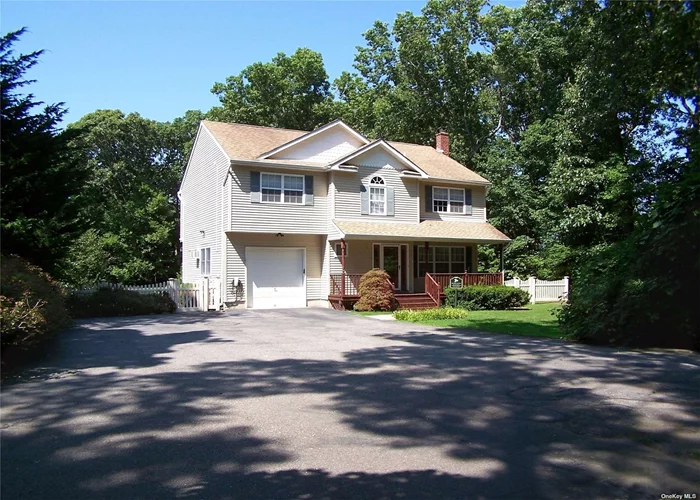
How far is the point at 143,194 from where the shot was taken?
36.7 m

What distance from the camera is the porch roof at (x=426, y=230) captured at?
74.4 ft

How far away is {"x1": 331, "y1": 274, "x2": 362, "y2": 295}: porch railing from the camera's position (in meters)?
22.3

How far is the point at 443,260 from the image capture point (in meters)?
26.4

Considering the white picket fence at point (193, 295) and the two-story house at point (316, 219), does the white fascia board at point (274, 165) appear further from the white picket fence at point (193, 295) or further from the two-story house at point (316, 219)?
the white picket fence at point (193, 295)

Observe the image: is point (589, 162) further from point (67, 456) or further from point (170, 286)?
point (67, 456)

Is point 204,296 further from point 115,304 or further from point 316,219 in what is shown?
point 316,219

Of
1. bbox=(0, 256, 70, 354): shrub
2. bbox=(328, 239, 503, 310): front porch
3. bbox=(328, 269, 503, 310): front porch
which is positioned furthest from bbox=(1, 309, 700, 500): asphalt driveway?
bbox=(328, 239, 503, 310): front porch

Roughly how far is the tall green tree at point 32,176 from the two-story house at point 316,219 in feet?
23.7

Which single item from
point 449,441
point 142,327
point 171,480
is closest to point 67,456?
point 171,480

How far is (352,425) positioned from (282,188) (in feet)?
58.4

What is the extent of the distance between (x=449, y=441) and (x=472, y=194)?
77.1 ft

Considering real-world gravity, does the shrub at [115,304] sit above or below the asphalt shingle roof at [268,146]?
below

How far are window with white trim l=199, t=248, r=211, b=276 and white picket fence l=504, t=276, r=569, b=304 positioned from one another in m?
14.4

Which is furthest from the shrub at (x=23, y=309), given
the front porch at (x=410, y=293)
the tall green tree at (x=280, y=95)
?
the tall green tree at (x=280, y=95)
